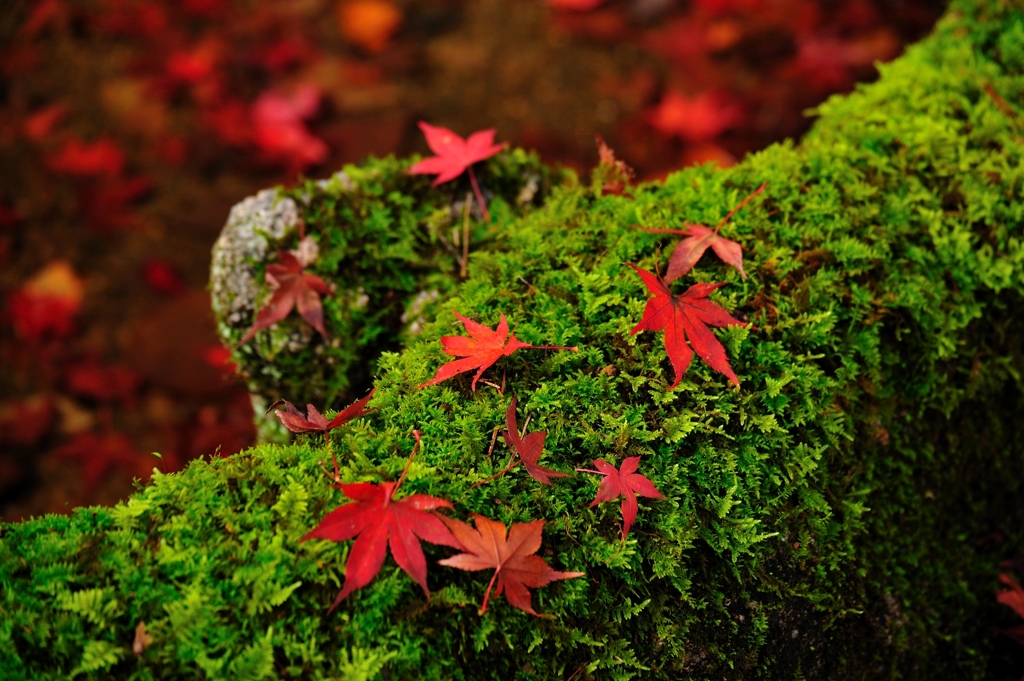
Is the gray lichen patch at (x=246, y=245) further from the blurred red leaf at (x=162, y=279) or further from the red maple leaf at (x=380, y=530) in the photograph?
the blurred red leaf at (x=162, y=279)

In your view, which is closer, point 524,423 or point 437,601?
point 437,601

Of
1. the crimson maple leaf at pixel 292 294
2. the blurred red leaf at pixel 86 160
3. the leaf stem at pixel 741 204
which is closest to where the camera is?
the leaf stem at pixel 741 204

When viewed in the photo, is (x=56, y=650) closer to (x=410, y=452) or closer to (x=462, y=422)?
(x=410, y=452)

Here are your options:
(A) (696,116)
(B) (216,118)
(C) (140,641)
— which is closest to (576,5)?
(A) (696,116)

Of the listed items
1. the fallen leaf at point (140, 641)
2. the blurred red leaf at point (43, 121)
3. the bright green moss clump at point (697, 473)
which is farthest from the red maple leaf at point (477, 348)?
the blurred red leaf at point (43, 121)

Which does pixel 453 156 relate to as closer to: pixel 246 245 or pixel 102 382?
pixel 246 245

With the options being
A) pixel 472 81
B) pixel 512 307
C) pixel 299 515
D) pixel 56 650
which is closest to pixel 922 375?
pixel 512 307
